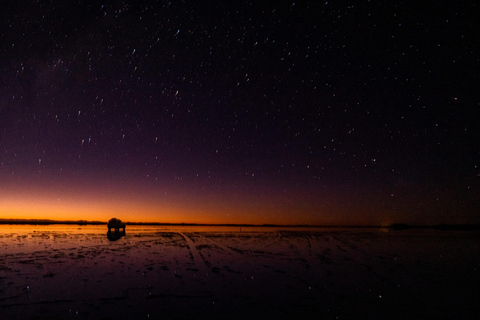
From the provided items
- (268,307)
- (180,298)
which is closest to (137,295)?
(180,298)

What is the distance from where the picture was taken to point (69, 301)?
6.04 metres

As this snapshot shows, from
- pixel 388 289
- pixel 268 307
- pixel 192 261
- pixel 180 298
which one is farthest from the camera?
pixel 192 261

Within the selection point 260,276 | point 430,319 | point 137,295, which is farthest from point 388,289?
point 137,295

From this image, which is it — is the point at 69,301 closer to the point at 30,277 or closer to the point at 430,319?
the point at 30,277

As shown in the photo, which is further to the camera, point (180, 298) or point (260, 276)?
point (260, 276)

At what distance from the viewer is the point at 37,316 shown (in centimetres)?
516

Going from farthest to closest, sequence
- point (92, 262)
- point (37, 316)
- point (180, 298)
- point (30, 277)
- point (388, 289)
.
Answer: point (92, 262), point (30, 277), point (388, 289), point (180, 298), point (37, 316)

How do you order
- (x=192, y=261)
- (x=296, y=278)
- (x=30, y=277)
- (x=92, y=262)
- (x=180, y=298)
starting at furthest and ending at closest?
(x=192, y=261)
(x=92, y=262)
(x=296, y=278)
(x=30, y=277)
(x=180, y=298)

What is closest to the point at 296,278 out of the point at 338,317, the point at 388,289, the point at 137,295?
the point at 388,289

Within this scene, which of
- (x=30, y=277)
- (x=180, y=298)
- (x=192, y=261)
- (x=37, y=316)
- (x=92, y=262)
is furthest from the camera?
(x=192, y=261)

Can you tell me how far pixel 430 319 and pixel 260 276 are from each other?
4575mm

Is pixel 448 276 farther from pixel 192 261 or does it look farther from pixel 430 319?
pixel 192 261

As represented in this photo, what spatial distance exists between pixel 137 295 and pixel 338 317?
4.36 metres

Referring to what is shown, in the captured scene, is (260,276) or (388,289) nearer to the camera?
Answer: (388,289)
